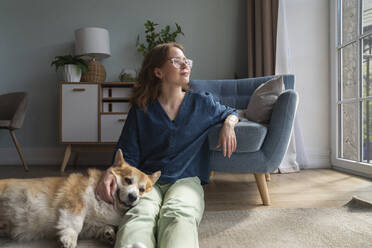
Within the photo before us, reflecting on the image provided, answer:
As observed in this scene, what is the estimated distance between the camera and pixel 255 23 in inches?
126

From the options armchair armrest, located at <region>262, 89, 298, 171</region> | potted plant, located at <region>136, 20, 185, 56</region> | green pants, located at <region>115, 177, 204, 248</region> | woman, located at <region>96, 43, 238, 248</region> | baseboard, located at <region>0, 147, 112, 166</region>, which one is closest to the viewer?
green pants, located at <region>115, 177, 204, 248</region>

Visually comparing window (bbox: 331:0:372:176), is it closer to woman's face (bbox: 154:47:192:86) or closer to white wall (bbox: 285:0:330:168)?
white wall (bbox: 285:0:330:168)

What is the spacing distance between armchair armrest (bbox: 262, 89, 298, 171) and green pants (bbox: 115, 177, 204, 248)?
56 cm

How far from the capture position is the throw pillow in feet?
5.78

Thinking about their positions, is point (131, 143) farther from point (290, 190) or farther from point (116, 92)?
point (116, 92)

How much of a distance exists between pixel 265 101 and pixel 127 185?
1059mm

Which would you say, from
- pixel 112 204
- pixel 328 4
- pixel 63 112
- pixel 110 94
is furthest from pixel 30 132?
pixel 328 4

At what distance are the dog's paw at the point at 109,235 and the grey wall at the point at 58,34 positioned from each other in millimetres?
2679

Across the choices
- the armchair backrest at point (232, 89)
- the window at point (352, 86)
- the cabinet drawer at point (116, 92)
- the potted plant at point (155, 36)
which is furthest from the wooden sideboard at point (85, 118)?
the window at point (352, 86)

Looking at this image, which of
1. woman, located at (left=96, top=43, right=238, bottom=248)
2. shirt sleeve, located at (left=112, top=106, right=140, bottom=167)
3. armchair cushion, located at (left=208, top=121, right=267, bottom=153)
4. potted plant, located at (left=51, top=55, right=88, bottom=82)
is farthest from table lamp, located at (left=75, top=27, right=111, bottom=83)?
armchair cushion, located at (left=208, top=121, right=267, bottom=153)

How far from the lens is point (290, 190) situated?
1.99 metres

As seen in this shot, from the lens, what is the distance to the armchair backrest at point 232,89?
7.69 ft

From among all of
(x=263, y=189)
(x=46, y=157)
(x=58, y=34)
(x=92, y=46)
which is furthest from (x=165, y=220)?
(x=58, y=34)

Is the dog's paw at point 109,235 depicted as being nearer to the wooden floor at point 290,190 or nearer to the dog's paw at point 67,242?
the dog's paw at point 67,242
